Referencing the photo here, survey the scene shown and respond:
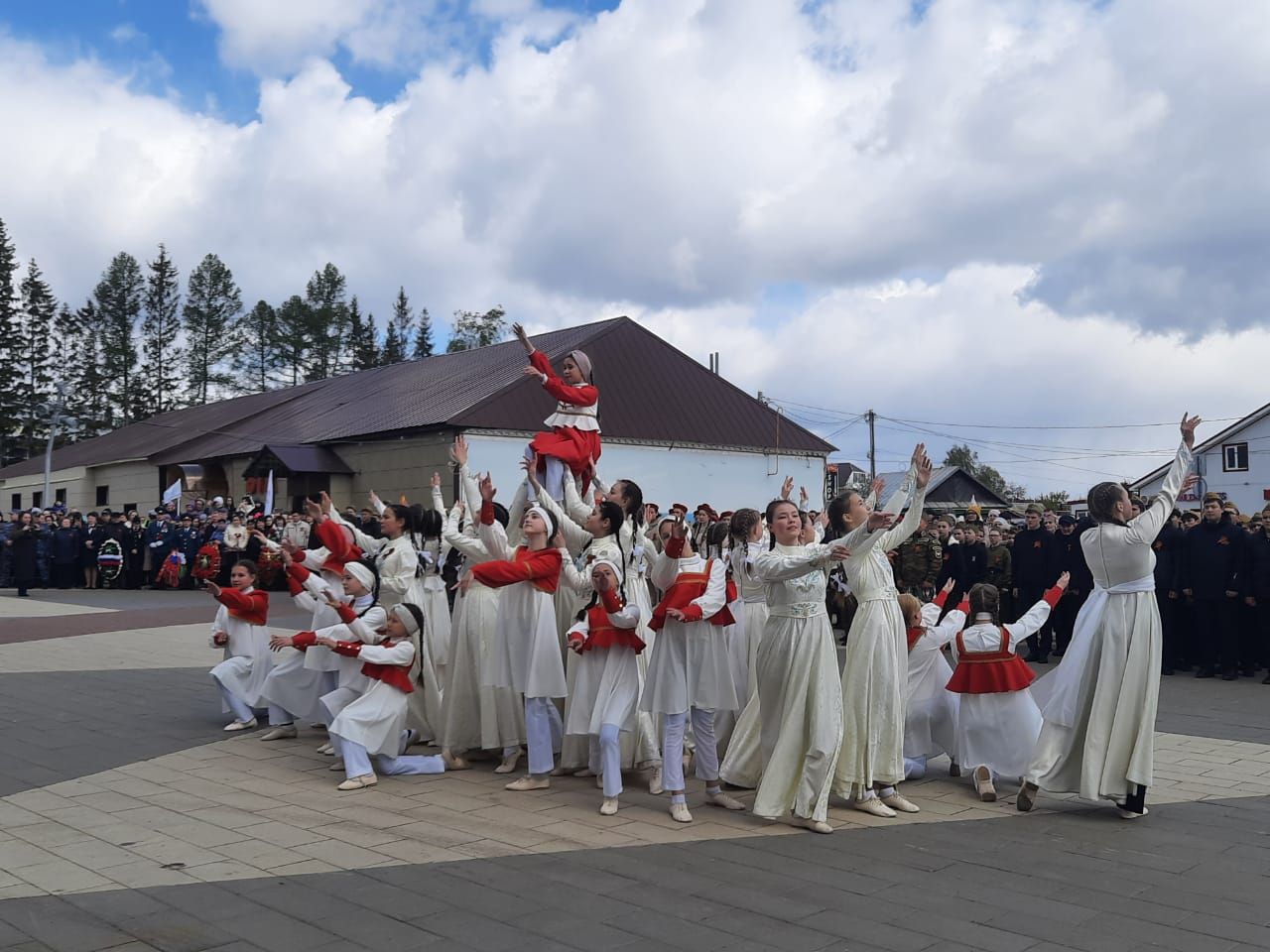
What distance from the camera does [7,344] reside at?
209ft

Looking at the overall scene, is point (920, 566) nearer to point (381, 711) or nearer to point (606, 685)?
point (606, 685)

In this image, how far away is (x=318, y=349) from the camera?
75000mm

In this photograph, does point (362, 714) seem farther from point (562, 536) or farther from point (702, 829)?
point (702, 829)

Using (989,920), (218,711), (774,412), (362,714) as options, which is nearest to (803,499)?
(362,714)

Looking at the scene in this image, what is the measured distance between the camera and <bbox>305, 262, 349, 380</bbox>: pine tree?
74.9 m

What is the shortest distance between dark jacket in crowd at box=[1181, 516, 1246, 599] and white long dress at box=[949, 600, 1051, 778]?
7028mm

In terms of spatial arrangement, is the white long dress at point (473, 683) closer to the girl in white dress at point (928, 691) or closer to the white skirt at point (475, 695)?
the white skirt at point (475, 695)

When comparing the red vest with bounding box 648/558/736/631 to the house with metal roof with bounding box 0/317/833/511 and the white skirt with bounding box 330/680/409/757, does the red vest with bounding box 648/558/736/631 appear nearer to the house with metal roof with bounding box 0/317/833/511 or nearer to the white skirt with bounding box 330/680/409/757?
the white skirt with bounding box 330/680/409/757

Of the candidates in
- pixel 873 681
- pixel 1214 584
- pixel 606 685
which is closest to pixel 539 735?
pixel 606 685

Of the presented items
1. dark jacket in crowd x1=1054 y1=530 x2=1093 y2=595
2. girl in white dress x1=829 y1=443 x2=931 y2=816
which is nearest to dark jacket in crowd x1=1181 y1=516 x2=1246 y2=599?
dark jacket in crowd x1=1054 y1=530 x2=1093 y2=595

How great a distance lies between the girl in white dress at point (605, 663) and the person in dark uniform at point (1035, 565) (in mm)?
9509

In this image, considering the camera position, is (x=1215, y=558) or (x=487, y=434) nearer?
(x=1215, y=558)

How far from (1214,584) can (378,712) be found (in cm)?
1049

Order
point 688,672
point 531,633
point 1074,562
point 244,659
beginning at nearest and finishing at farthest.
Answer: point 688,672
point 531,633
point 244,659
point 1074,562
